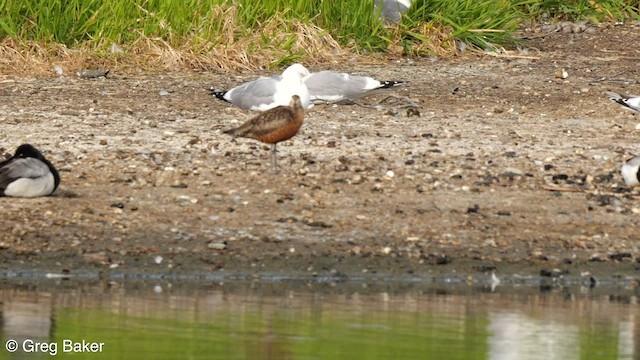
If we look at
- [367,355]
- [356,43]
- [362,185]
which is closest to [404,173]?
[362,185]

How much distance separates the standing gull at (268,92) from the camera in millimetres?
12281

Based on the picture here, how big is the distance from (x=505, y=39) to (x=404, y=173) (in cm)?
554

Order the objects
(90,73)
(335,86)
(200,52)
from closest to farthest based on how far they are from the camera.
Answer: (335,86)
(90,73)
(200,52)

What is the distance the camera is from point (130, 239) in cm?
866

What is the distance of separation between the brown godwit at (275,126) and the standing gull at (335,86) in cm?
254

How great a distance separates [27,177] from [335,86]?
4.37 metres

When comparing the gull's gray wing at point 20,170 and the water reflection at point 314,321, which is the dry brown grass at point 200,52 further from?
the water reflection at point 314,321


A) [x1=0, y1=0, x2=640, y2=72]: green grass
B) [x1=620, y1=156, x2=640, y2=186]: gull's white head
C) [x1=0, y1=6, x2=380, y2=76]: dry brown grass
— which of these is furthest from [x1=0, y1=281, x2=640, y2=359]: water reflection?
[x1=0, y1=0, x2=640, y2=72]: green grass

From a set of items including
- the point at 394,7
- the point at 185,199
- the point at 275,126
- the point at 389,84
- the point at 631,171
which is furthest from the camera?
the point at 394,7

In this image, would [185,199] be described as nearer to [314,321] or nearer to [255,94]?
[314,321]

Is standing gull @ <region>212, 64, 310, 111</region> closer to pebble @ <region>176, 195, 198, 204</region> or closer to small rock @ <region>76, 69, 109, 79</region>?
small rock @ <region>76, 69, 109, 79</region>

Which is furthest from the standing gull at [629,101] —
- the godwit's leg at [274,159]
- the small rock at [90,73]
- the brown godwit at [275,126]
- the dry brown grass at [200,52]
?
the small rock at [90,73]

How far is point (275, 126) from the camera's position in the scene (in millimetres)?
10180

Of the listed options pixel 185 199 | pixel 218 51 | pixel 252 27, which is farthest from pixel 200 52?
pixel 185 199
